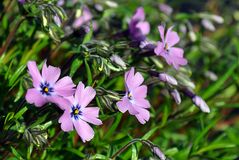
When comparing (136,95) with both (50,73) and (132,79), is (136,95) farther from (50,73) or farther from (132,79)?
(50,73)

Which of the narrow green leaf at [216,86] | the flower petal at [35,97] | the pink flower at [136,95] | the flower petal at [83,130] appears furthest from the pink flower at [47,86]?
the narrow green leaf at [216,86]

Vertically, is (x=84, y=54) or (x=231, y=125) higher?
(x=84, y=54)

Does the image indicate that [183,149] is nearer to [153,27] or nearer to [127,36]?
[127,36]

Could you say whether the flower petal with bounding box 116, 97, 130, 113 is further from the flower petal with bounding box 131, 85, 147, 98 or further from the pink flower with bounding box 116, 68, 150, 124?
the flower petal with bounding box 131, 85, 147, 98

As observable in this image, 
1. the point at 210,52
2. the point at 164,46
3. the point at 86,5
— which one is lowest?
the point at 210,52

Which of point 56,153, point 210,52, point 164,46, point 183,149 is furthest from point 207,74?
point 56,153

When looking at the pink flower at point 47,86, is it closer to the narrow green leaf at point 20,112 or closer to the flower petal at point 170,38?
the narrow green leaf at point 20,112

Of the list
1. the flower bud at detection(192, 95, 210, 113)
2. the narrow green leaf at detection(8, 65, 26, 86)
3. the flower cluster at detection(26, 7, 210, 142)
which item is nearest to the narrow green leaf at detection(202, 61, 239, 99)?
the flower bud at detection(192, 95, 210, 113)
